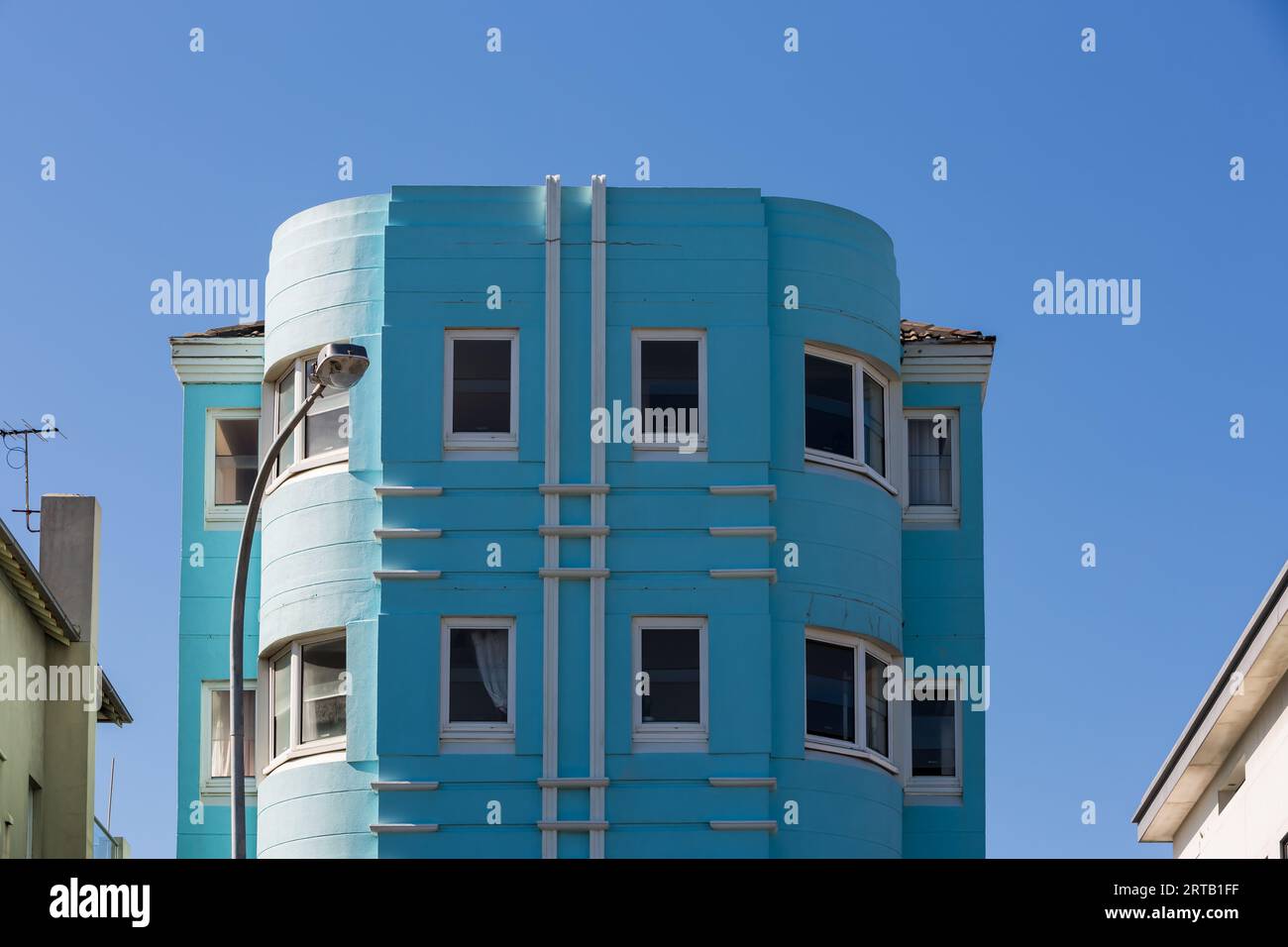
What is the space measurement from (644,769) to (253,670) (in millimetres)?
5715

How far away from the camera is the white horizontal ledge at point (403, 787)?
31.8 metres

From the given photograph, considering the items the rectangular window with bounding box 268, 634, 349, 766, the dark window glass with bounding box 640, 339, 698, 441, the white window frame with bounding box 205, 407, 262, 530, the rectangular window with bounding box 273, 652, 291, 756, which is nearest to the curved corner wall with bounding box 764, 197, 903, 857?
the dark window glass with bounding box 640, 339, 698, 441

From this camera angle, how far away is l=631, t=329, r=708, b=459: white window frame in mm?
33062

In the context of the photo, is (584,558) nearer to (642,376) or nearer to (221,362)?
(642,376)

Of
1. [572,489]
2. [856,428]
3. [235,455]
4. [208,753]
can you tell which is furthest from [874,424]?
[208,753]

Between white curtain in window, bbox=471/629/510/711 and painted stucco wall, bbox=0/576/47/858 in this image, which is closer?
white curtain in window, bbox=471/629/510/711

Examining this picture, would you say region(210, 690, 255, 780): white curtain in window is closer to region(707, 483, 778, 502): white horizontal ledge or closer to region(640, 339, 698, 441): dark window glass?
region(640, 339, 698, 441): dark window glass

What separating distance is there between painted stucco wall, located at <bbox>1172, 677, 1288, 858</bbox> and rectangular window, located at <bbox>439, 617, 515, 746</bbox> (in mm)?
10161

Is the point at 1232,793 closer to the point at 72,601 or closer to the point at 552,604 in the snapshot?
the point at 552,604

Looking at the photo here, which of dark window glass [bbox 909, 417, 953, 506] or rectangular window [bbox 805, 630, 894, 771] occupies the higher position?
dark window glass [bbox 909, 417, 953, 506]

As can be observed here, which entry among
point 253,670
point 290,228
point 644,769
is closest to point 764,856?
point 644,769

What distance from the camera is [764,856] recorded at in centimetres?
3161

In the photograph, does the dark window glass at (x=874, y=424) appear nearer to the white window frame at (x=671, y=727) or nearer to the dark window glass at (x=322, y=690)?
the white window frame at (x=671, y=727)
